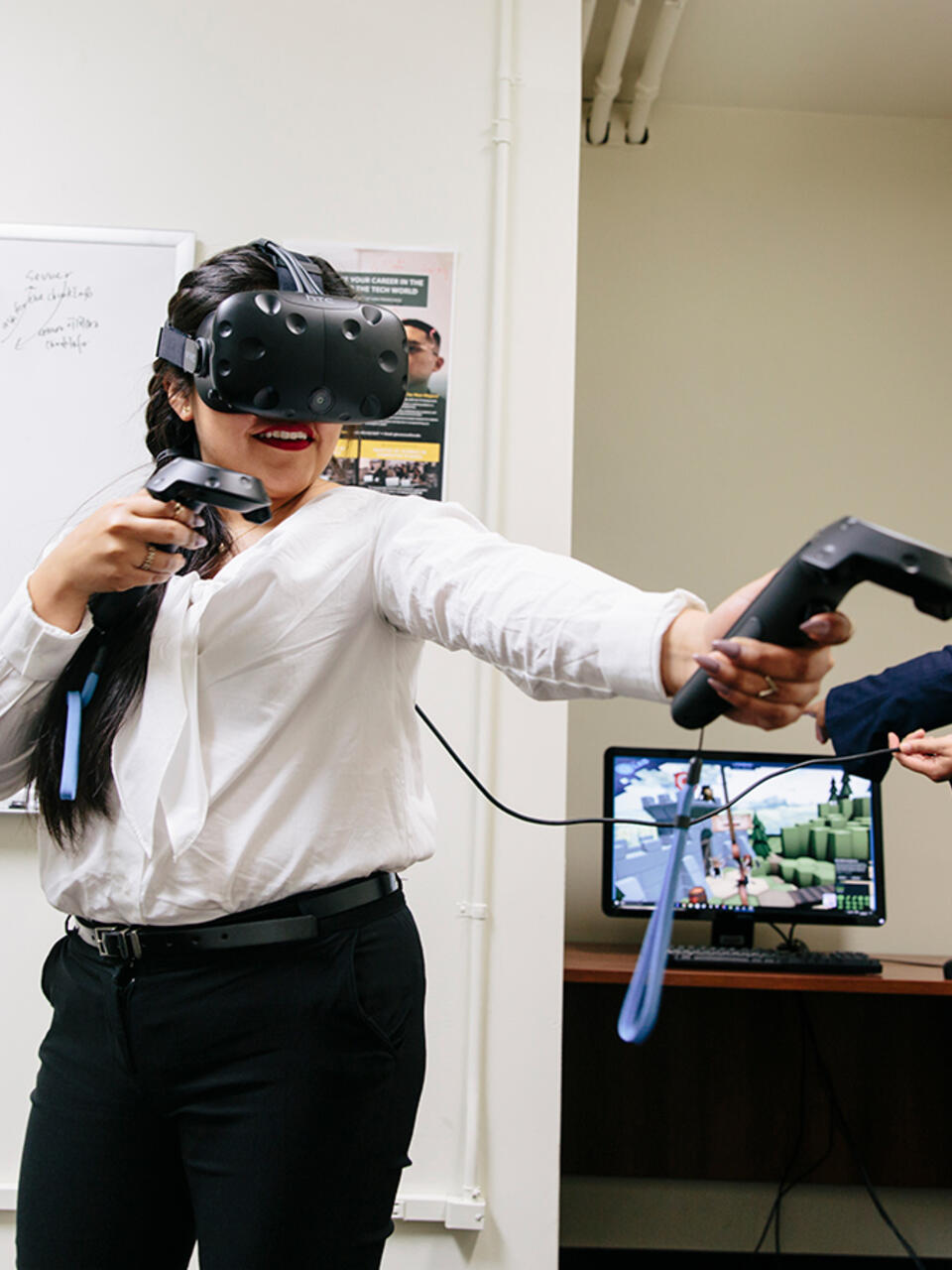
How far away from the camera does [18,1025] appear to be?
175 cm

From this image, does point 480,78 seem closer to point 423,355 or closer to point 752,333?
point 423,355

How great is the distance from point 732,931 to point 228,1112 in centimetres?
167

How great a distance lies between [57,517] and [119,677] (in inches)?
42.8

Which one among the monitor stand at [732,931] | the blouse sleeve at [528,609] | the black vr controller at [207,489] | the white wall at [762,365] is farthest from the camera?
the white wall at [762,365]

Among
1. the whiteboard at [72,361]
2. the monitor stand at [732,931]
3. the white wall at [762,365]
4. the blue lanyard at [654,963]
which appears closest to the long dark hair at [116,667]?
the blue lanyard at [654,963]

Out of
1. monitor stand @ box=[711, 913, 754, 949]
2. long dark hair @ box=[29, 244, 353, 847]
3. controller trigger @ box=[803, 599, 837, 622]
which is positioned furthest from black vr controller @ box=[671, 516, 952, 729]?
monitor stand @ box=[711, 913, 754, 949]

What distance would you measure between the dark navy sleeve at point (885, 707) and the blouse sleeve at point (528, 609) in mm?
787

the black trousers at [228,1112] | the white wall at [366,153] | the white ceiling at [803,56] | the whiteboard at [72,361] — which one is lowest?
the black trousers at [228,1112]

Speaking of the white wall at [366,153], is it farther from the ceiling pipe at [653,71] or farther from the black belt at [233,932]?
the black belt at [233,932]

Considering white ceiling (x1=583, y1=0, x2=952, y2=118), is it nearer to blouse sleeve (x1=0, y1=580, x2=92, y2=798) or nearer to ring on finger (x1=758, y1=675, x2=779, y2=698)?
blouse sleeve (x1=0, y1=580, x2=92, y2=798)

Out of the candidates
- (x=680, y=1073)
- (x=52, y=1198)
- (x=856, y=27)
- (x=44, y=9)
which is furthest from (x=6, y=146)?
(x=680, y=1073)

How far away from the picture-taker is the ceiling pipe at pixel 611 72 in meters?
2.29

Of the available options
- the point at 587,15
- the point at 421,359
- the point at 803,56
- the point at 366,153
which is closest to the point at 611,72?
the point at 587,15

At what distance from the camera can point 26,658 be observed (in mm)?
826
